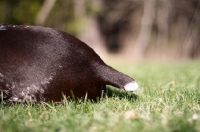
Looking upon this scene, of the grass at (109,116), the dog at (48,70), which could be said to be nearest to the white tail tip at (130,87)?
the dog at (48,70)

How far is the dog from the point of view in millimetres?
2738

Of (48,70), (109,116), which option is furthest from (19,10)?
(109,116)

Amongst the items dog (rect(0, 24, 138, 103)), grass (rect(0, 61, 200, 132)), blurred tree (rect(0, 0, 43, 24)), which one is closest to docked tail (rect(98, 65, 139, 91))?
dog (rect(0, 24, 138, 103))

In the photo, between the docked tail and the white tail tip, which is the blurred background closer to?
the docked tail

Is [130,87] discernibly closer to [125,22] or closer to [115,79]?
[115,79]

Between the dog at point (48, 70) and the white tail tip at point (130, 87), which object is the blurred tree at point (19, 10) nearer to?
the dog at point (48, 70)

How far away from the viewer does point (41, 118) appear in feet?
7.76

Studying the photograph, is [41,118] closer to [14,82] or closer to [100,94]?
[14,82]

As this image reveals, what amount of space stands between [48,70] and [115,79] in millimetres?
682

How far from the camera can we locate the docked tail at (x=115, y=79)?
2.84 metres

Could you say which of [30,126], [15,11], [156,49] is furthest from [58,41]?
[156,49]

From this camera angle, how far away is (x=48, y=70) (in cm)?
278

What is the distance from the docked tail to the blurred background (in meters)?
9.69

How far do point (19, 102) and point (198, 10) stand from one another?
16.3 m
